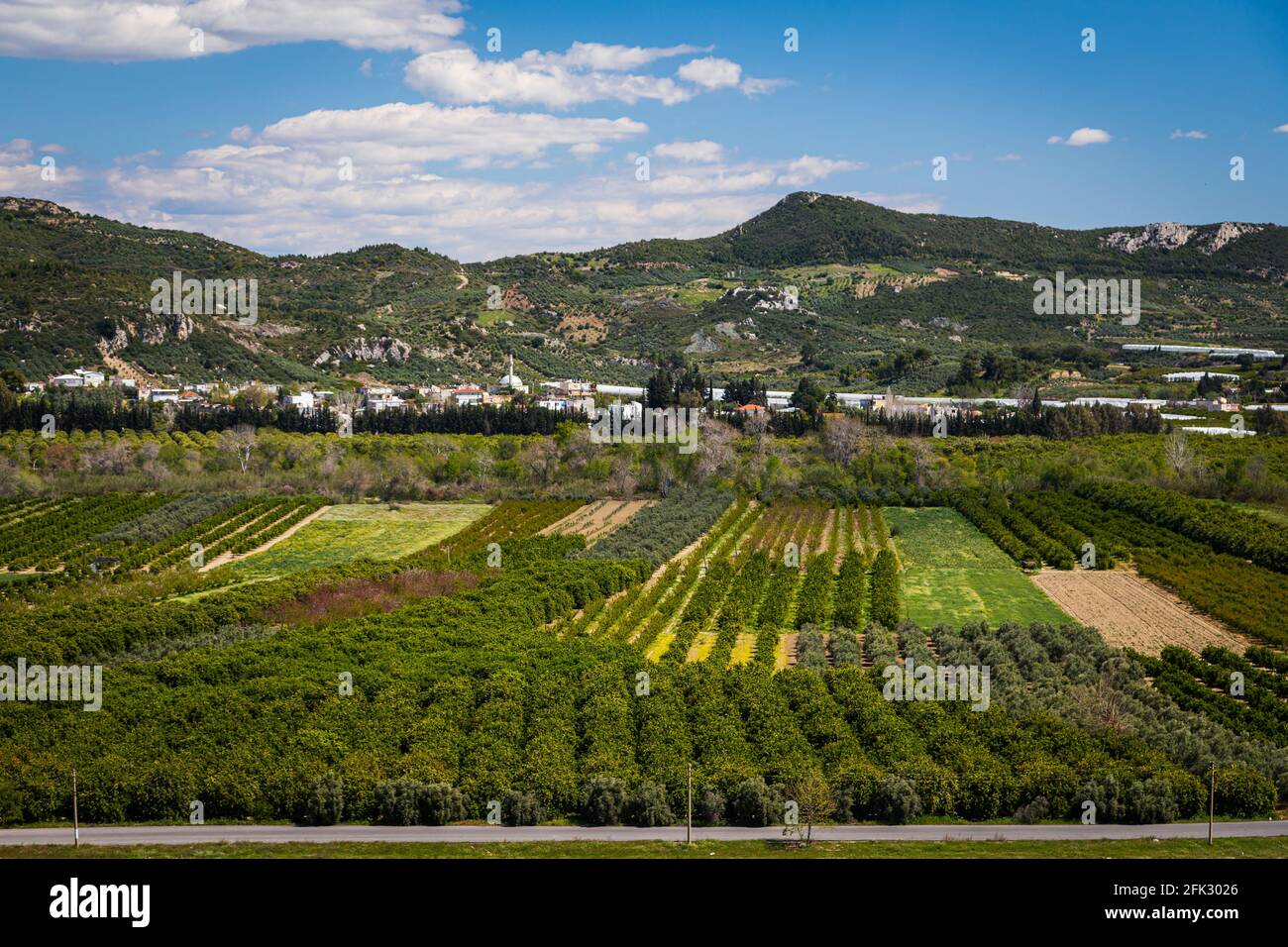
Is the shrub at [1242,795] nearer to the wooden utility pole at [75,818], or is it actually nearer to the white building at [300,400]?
the wooden utility pole at [75,818]

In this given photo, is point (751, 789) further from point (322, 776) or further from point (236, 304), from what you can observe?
point (236, 304)

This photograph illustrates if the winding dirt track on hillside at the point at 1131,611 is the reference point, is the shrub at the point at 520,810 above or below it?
above

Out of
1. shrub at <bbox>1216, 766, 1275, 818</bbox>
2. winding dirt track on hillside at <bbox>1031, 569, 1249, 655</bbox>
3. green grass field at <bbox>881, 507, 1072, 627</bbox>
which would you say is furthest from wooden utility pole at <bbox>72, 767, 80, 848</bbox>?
winding dirt track on hillside at <bbox>1031, 569, 1249, 655</bbox>

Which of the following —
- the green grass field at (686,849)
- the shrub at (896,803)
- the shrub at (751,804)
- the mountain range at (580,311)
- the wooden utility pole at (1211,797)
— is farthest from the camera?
the mountain range at (580,311)

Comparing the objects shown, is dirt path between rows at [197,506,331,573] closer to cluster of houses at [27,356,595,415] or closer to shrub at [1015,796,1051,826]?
cluster of houses at [27,356,595,415]

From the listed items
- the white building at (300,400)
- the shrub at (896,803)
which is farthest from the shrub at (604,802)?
the white building at (300,400)

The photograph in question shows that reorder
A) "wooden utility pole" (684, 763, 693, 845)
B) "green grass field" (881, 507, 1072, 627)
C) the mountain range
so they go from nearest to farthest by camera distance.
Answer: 1. "wooden utility pole" (684, 763, 693, 845)
2. "green grass field" (881, 507, 1072, 627)
3. the mountain range
